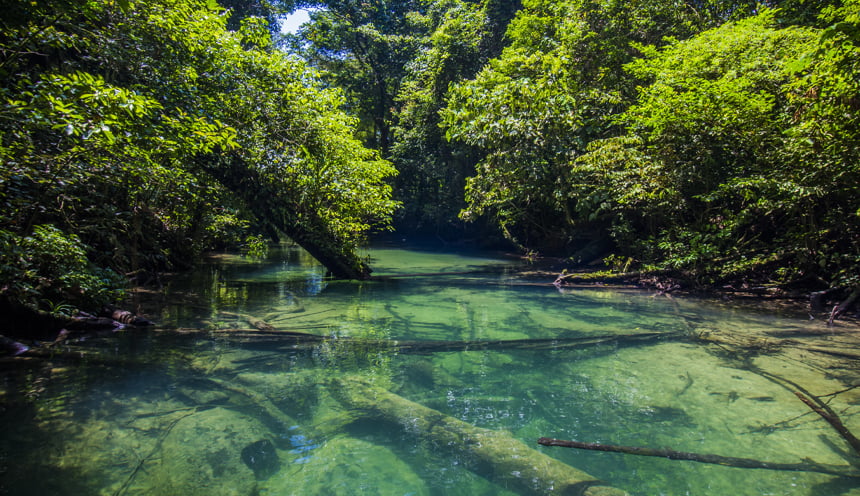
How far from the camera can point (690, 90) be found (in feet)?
29.5

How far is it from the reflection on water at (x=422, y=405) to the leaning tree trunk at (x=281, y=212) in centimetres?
312

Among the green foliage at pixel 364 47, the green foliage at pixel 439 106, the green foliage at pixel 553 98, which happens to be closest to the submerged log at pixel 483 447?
the green foliage at pixel 553 98

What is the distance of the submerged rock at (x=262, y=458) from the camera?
3154mm

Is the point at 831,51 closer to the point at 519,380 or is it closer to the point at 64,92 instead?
the point at 519,380

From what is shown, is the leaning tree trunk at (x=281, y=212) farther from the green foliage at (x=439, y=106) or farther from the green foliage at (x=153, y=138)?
the green foliage at (x=439, y=106)

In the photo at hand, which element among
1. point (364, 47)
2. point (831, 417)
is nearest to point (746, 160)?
point (831, 417)

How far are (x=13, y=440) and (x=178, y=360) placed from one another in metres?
1.92

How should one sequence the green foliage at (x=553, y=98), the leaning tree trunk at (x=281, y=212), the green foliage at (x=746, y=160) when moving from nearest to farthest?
1. the green foliage at (x=746, y=160)
2. the leaning tree trunk at (x=281, y=212)
3. the green foliage at (x=553, y=98)

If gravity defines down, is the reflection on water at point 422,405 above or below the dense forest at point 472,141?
below

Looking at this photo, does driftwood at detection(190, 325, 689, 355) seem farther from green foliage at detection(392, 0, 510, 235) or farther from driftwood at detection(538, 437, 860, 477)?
green foliage at detection(392, 0, 510, 235)

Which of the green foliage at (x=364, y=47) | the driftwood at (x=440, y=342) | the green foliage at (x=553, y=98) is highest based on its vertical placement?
the green foliage at (x=364, y=47)

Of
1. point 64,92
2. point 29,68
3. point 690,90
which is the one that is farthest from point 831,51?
point 29,68

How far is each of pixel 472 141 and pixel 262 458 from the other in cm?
1024

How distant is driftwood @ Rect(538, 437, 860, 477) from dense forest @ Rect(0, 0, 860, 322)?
3366 mm
